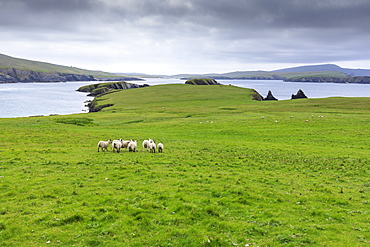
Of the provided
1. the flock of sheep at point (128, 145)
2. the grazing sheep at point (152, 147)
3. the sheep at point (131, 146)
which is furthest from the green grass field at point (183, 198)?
the sheep at point (131, 146)

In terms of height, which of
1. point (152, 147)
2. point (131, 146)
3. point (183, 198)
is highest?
point (183, 198)

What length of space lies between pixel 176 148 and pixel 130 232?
24860 millimetres

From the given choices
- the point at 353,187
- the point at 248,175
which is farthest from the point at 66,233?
the point at 353,187

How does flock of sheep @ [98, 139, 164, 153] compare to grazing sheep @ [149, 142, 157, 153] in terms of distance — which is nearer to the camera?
flock of sheep @ [98, 139, 164, 153]

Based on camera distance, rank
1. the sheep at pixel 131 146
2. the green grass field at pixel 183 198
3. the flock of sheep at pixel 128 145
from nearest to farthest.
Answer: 1. the green grass field at pixel 183 198
2. the flock of sheep at pixel 128 145
3. the sheep at pixel 131 146

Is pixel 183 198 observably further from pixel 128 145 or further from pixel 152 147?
pixel 128 145

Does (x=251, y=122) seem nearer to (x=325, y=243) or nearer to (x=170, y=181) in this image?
(x=170, y=181)

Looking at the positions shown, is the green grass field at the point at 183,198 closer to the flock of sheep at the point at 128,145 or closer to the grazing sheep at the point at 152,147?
the flock of sheep at the point at 128,145

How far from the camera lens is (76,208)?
14.0 m

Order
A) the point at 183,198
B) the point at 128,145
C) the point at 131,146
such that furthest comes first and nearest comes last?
the point at 128,145, the point at 131,146, the point at 183,198

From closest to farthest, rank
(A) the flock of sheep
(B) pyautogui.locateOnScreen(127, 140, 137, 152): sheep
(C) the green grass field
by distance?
1. (C) the green grass field
2. (A) the flock of sheep
3. (B) pyautogui.locateOnScreen(127, 140, 137, 152): sheep

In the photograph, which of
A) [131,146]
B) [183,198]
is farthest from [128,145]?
[183,198]

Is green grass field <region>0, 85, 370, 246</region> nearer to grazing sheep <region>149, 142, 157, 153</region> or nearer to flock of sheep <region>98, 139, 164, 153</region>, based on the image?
flock of sheep <region>98, 139, 164, 153</region>

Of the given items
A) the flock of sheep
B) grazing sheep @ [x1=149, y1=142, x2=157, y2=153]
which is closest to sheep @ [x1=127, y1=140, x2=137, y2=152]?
the flock of sheep
